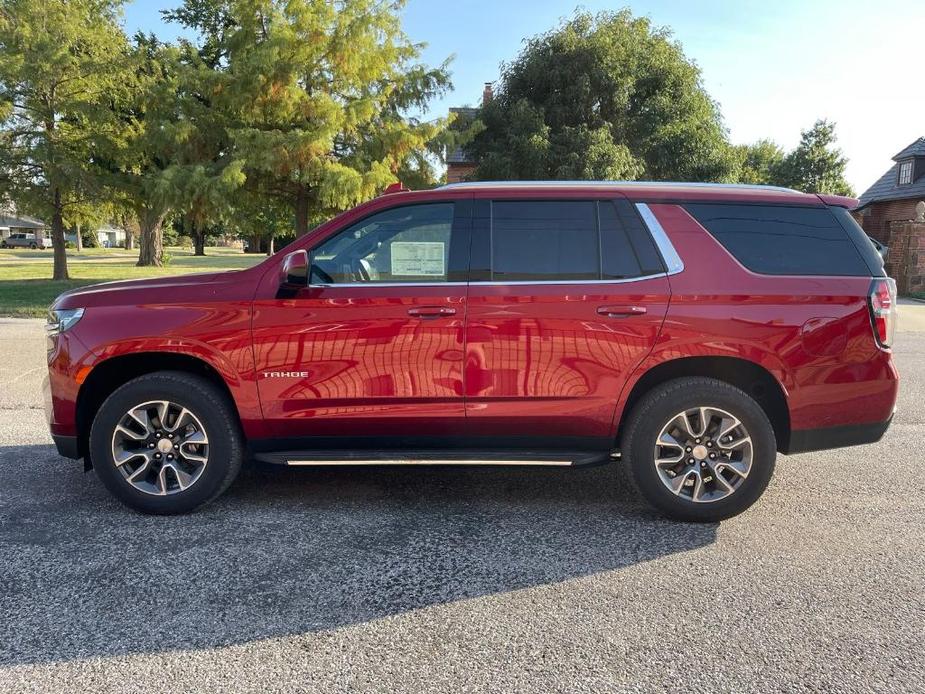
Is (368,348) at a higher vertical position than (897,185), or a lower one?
lower

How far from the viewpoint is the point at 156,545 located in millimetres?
3549

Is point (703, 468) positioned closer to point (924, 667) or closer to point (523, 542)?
point (523, 542)

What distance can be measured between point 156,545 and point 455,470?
201 cm

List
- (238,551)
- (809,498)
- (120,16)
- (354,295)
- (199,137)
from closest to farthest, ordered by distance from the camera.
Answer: (238,551) < (354,295) < (809,498) < (199,137) < (120,16)

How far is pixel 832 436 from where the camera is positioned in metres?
3.88

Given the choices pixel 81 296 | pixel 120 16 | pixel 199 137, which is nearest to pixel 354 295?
pixel 81 296

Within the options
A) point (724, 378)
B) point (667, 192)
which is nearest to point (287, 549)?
point (724, 378)

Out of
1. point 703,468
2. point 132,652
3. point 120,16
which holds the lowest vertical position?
point 132,652

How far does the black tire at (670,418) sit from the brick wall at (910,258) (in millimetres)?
24246

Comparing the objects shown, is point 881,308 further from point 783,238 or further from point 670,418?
point 670,418

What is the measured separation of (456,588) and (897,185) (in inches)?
1353

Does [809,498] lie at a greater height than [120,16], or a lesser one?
lesser

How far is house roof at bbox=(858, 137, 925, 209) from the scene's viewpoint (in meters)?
28.5

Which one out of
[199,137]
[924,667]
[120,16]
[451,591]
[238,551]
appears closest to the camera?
[924,667]
